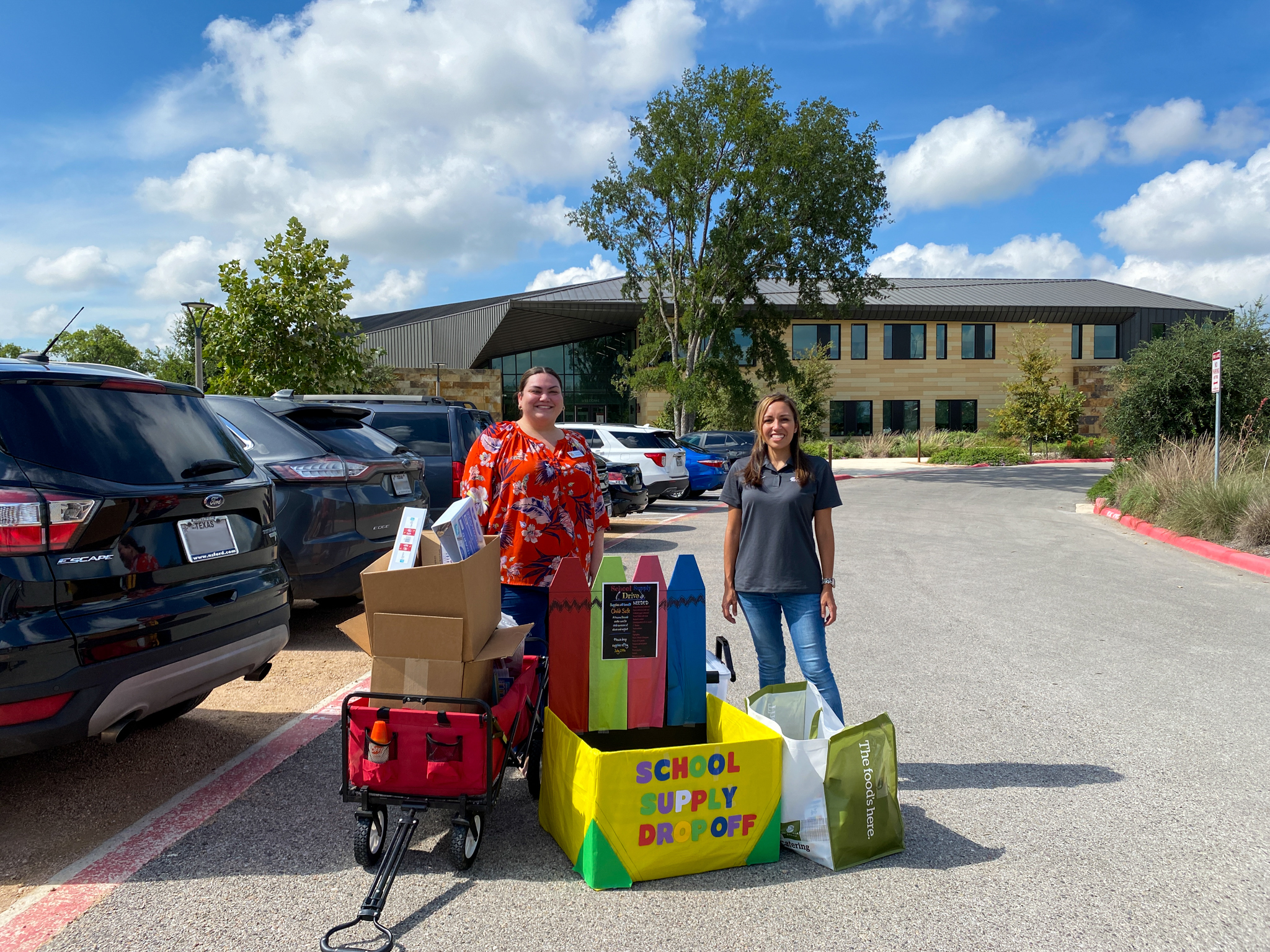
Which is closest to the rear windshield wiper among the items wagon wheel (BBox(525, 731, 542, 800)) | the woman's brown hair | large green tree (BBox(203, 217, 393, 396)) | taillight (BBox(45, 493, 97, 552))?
taillight (BBox(45, 493, 97, 552))

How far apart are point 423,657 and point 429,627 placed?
12 centimetres

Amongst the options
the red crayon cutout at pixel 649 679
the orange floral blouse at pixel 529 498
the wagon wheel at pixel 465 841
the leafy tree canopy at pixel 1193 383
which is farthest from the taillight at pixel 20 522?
the leafy tree canopy at pixel 1193 383

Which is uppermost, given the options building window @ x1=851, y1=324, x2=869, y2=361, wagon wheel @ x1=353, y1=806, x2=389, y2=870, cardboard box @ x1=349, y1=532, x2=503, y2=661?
building window @ x1=851, y1=324, x2=869, y2=361

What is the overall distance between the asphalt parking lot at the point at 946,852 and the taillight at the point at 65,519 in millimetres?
1196

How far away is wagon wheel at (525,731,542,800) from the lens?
363 centimetres

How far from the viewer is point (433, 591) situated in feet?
9.97

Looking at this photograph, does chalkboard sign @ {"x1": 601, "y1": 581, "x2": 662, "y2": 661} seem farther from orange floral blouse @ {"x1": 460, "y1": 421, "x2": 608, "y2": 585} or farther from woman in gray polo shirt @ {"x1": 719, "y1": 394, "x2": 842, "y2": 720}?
woman in gray polo shirt @ {"x1": 719, "y1": 394, "x2": 842, "y2": 720}

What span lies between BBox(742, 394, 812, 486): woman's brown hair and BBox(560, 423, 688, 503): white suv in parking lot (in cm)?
1138

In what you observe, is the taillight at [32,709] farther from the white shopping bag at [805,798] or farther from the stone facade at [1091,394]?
the stone facade at [1091,394]

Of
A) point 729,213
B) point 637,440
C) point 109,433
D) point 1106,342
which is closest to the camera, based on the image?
point 109,433

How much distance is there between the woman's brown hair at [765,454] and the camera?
413cm

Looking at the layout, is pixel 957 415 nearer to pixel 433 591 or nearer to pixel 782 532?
pixel 782 532

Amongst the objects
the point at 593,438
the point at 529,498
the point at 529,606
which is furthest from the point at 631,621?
the point at 593,438

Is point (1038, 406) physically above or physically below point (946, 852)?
above
